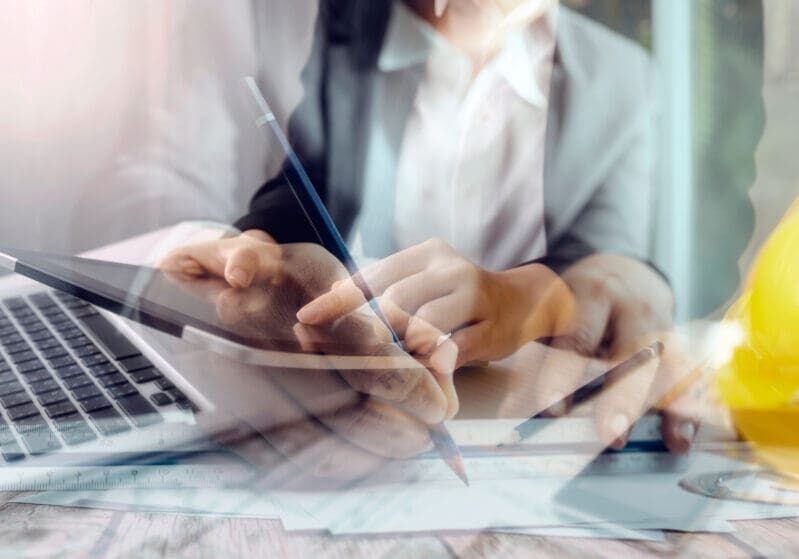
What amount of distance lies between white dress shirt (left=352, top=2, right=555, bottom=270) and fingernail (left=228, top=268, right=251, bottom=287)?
0.26 ft

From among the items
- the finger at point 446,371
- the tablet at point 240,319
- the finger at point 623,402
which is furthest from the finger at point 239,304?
the finger at point 623,402

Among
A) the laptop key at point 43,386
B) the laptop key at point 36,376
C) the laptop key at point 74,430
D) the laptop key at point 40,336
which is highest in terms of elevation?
the laptop key at point 40,336

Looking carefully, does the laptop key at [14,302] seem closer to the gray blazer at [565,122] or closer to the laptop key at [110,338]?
the laptop key at [110,338]

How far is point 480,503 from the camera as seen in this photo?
0.39m

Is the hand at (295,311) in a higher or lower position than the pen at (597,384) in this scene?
higher

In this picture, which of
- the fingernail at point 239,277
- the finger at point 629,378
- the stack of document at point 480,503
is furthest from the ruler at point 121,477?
the finger at point 629,378

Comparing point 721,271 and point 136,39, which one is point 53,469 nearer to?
point 136,39

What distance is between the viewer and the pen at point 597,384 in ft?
1.42

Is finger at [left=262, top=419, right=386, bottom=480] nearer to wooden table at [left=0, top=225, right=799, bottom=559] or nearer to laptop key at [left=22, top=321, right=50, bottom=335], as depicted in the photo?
wooden table at [left=0, top=225, right=799, bottom=559]

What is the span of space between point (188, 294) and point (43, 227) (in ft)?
0.34

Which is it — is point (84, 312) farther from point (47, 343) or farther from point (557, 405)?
point (557, 405)

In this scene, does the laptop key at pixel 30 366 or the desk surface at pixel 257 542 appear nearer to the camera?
the desk surface at pixel 257 542

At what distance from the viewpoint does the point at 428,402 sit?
42 cm

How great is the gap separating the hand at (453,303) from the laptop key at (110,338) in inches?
4.3
